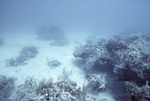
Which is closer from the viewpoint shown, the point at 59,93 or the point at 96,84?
the point at 59,93

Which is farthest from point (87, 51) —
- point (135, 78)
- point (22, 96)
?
point (22, 96)

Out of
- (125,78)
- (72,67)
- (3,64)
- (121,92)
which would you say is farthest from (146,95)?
(3,64)

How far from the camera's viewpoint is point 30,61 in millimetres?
11727

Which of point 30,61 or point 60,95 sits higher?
point 30,61

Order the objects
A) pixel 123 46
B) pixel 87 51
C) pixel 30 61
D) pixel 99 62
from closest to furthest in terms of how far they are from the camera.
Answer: pixel 99 62 < pixel 123 46 < pixel 87 51 < pixel 30 61

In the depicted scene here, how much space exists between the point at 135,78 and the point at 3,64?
12634 mm

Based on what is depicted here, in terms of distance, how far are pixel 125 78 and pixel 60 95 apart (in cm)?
401

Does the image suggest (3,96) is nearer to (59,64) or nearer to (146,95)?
(59,64)

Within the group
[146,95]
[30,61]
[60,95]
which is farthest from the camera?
[30,61]

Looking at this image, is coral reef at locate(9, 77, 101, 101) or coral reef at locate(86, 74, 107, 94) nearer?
coral reef at locate(9, 77, 101, 101)

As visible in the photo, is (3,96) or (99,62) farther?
(99,62)

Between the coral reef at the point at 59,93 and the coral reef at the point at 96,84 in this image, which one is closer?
the coral reef at the point at 59,93

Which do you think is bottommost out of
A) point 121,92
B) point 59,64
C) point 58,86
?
point 121,92

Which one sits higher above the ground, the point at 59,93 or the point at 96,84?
the point at 96,84
